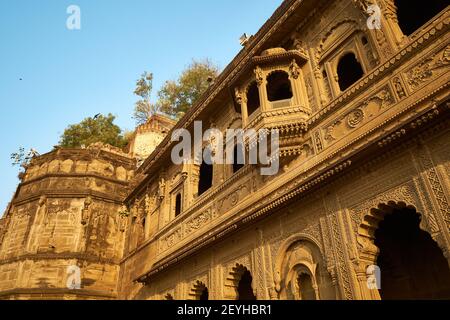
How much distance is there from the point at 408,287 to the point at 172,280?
6.34 meters

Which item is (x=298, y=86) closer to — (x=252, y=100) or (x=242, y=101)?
(x=242, y=101)

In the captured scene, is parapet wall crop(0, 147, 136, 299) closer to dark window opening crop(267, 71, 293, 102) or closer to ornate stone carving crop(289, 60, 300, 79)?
dark window opening crop(267, 71, 293, 102)

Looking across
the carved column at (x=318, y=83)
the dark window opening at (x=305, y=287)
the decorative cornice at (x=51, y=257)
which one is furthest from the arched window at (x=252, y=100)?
the decorative cornice at (x=51, y=257)

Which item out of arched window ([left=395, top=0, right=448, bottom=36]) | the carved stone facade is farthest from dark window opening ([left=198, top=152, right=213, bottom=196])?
arched window ([left=395, top=0, right=448, bottom=36])

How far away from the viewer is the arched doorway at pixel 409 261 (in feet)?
21.2

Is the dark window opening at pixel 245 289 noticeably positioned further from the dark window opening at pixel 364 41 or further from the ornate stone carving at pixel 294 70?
the dark window opening at pixel 364 41

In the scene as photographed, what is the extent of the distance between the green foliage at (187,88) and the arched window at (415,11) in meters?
13.6

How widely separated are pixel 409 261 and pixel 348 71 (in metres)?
4.21

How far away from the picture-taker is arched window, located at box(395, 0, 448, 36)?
782 centimetres

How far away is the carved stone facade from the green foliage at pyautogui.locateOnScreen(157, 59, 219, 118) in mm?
10610

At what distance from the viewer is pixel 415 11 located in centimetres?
810

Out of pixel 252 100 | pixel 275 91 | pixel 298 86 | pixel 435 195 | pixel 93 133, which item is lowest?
pixel 435 195

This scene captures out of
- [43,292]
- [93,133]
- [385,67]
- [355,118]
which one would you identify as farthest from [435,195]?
[93,133]
